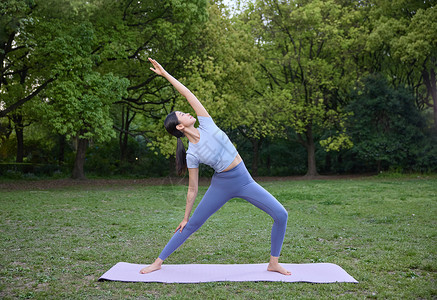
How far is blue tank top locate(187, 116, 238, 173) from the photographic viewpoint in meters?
4.76

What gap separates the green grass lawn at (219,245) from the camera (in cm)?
437

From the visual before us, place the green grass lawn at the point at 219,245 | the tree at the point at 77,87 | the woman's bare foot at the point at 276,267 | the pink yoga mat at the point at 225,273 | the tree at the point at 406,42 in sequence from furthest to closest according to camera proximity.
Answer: the tree at the point at 406,42, the tree at the point at 77,87, the woman's bare foot at the point at 276,267, the pink yoga mat at the point at 225,273, the green grass lawn at the point at 219,245

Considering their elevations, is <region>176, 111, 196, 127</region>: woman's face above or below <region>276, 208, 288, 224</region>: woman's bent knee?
above

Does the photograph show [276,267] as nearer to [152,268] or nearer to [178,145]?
[152,268]

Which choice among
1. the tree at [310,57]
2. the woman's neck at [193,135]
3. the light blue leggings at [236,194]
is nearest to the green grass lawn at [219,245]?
the light blue leggings at [236,194]

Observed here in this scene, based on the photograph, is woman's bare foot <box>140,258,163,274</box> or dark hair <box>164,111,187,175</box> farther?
woman's bare foot <box>140,258,163,274</box>

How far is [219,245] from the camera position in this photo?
22.2 ft

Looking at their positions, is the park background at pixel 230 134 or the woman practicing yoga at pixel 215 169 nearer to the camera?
the woman practicing yoga at pixel 215 169

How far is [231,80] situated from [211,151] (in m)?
16.0

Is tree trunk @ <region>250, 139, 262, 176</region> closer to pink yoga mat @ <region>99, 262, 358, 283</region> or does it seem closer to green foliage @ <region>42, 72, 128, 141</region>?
green foliage @ <region>42, 72, 128, 141</region>

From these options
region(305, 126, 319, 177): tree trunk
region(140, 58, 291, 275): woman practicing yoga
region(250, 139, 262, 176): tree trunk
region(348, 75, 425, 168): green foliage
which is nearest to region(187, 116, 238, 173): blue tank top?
region(140, 58, 291, 275): woman practicing yoga

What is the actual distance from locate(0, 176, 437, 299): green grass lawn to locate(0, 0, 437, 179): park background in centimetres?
629

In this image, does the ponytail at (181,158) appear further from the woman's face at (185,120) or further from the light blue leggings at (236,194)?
the light blue leggings at (236,194)

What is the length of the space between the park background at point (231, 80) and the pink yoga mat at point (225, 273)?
34.6 feet
